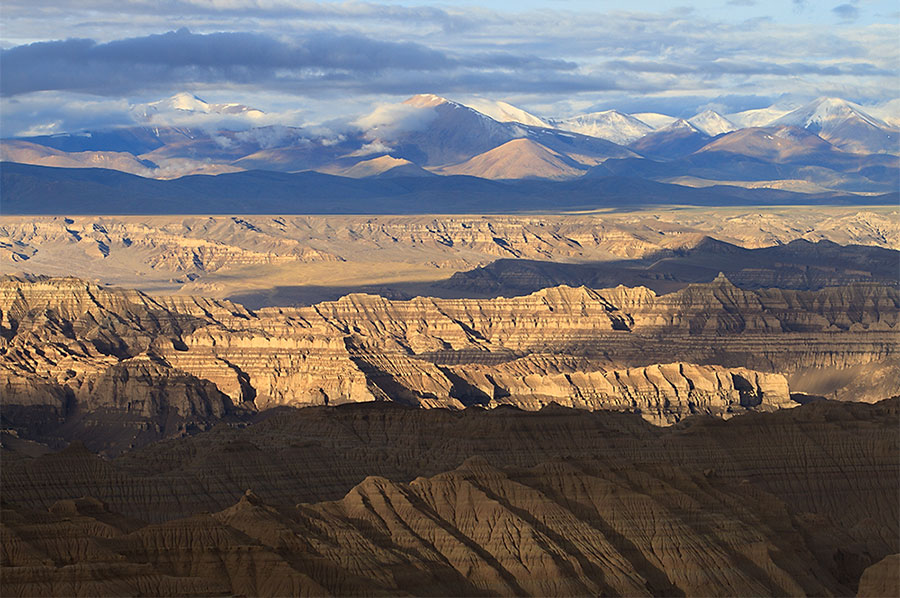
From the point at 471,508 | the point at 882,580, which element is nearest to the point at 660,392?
the point at 471,508

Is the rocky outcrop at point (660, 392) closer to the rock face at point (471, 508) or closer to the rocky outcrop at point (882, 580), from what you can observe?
the rock face at point (471, 508)

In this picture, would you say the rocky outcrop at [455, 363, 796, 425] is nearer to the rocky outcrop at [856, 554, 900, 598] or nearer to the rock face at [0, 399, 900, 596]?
the rock face at [0, 399, 900, 596]

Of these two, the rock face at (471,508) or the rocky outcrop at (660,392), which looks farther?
the rocky outcrop at (660,392)

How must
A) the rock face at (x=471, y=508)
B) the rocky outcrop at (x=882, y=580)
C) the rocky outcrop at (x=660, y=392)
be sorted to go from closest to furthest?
the rock face at (x=471, y=508)
the rocky outcrop at (x=882, y=580)
the rocky outcrop at (x=660, y=392)

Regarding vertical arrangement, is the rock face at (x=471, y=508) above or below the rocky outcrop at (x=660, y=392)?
above

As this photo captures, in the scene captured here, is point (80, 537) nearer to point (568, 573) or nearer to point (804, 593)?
point (568, 573)

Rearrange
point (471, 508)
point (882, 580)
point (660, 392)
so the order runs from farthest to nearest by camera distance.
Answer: point (660, 392) → point (471, 508) → point (882, 580)

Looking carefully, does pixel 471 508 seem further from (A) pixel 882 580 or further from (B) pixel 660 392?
(B) pixel 660 392

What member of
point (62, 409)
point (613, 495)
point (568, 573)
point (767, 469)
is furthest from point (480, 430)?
point (62, 409)

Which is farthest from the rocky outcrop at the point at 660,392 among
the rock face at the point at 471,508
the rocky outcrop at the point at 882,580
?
the rocky outcrop at the point at 882,580
